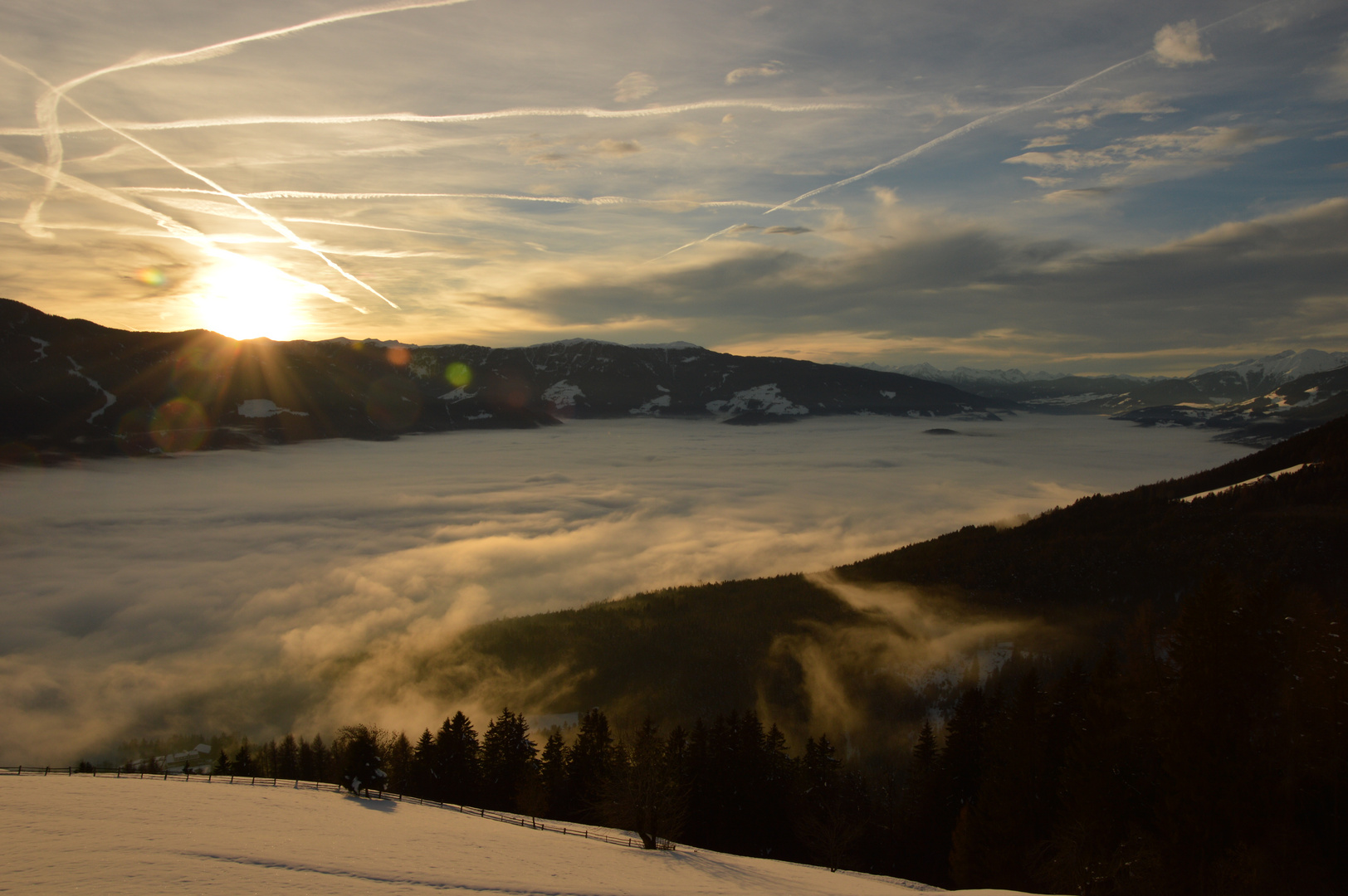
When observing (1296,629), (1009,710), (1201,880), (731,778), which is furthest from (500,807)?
(1296,629)

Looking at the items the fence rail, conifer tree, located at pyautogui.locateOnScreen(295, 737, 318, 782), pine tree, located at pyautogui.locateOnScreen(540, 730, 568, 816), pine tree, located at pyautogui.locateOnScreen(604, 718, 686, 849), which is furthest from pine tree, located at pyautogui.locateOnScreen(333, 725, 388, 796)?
conifer tree, located at pyautogui.locateOnScreen(295, 737, 318, 782)

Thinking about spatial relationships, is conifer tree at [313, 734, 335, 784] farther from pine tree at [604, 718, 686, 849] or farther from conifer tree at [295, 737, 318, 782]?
pine tree at [604, 718, 686, 849]

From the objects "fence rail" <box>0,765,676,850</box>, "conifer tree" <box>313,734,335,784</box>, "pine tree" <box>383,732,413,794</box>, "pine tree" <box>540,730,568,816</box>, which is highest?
"fence rail" <box>0,765,676,850</box>

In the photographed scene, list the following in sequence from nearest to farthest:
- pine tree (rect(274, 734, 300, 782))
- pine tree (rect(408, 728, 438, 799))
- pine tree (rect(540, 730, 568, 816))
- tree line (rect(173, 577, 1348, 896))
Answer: tree line (rect(173, 577, 1348, 896))
pine tree (rect(540, 730, 568, 816))
pine tree (rect(408, 728, 438, 799))
pine tree (rect(274, 734, 300, 782))

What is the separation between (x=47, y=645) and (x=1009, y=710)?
23439cm

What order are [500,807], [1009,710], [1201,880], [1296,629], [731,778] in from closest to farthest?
[1201,880], [1296,629], [1009,710], [731,778], [500,807]

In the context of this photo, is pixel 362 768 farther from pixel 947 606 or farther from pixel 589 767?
pixel 947 606

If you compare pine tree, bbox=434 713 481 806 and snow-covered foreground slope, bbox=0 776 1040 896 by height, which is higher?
snow-covered foreground slope, bbox=0 776 1040 896

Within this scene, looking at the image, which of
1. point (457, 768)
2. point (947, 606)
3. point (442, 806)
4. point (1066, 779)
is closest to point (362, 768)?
point (442, 806)

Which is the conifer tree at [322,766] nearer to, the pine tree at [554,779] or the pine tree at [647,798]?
the pine tree at [554,779]

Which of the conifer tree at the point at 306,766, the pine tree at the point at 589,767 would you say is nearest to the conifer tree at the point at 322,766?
the conifer tree at the point at 306,766

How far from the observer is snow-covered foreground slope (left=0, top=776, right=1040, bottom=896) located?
76.8 ft

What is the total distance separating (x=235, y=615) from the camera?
19212 cm

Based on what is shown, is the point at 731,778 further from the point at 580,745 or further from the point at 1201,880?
the point at 1201,880
